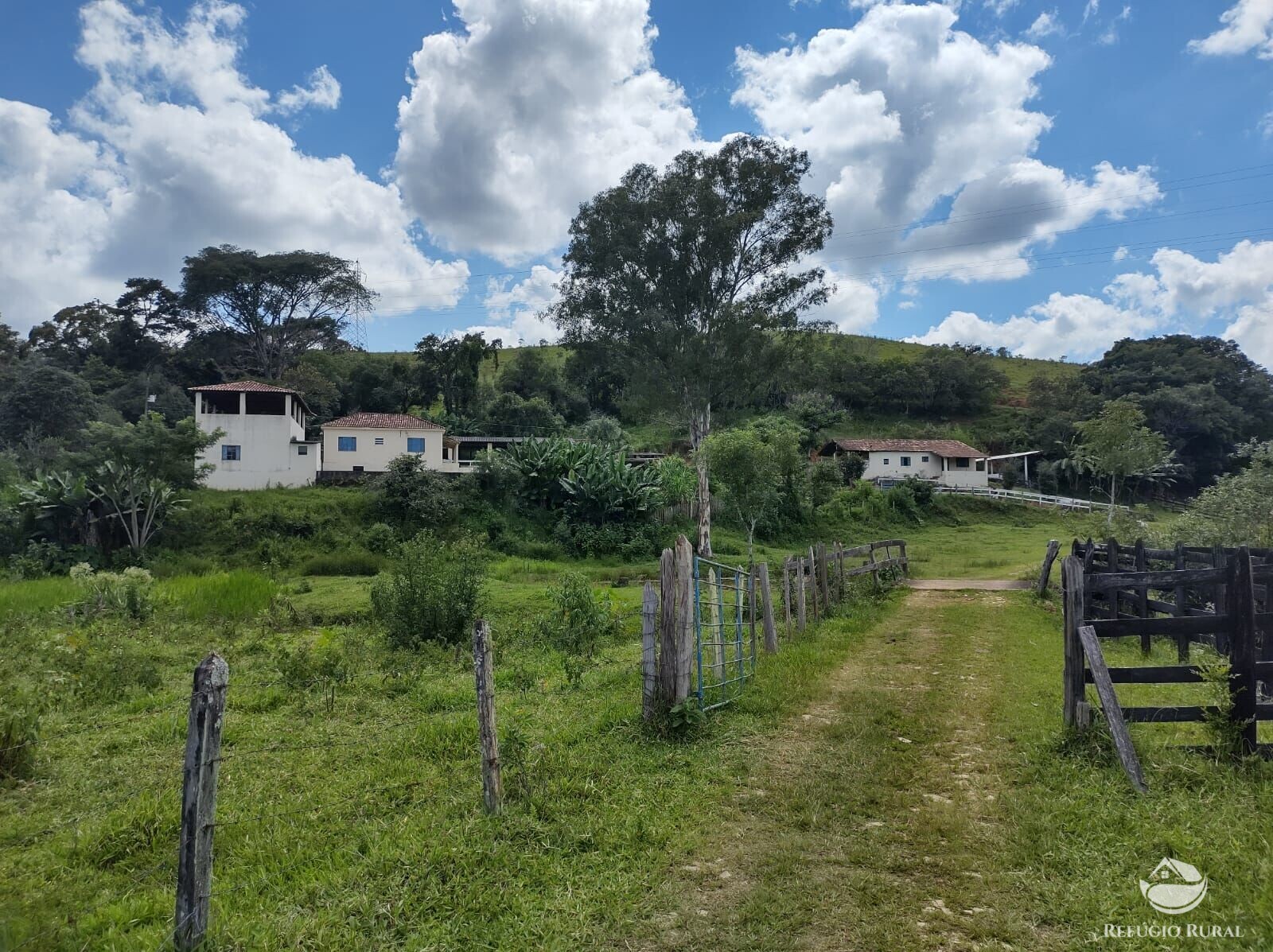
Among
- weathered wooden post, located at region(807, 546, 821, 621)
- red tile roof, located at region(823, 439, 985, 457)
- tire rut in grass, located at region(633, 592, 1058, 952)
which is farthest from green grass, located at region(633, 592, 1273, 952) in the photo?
red tile roof, located at region(823, 439, 985, 457)

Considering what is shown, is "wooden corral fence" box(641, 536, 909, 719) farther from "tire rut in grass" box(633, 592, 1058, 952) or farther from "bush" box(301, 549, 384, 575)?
"bush" box(301, 549, 384, 575)

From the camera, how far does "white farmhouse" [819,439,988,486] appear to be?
53.7 m

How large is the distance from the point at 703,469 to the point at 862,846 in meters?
23.1

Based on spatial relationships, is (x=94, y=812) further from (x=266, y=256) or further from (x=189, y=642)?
(x=266, y=256)

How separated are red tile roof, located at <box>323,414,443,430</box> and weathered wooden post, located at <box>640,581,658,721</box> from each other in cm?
3465

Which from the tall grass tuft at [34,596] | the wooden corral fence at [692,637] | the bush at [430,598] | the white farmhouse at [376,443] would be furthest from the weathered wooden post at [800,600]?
the white farmhouse at [376,443]

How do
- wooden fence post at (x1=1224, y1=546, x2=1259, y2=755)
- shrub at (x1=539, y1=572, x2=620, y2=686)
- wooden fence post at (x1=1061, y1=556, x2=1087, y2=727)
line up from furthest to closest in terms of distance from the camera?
1. shrub at (x1=539, y1=572, x2=620, y2=686)
2. wooden fence post at (x1=1061, y1=556, x2=1087, y2=727)
3. wooden fence post at (x1=1224, y1=546, x2=1259, y2=755)

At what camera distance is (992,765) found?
238 inches

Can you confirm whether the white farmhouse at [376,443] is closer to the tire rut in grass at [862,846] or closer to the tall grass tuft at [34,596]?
the tall grass tuft at [34,596]

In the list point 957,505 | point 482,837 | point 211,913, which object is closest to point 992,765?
point 482,837

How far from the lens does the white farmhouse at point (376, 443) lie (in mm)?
39375

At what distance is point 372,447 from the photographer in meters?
39.5

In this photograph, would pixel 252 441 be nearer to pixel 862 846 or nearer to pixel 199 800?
pixel 199 800

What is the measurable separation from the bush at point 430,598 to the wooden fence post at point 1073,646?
9.33 metres
